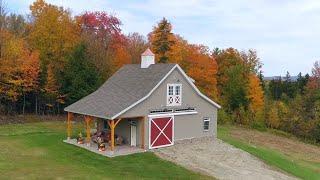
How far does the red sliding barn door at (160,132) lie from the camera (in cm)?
2958

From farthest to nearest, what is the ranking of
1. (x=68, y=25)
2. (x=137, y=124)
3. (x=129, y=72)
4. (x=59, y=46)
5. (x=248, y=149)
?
(x=68, y=25)
(x=59, y=46)
(x=129, y=72)
(x=248, y=149)
(x=137, y=124)

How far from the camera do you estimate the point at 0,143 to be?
102 feet

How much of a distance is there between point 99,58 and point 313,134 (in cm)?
3047

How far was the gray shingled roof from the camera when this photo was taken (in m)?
29.0

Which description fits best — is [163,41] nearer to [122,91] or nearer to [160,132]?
[122,91]

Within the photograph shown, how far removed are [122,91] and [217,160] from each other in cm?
882

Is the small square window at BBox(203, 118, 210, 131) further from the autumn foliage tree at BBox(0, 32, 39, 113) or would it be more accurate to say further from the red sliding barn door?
the autumn foliage tree at BBox(0, 32, 39, 113)

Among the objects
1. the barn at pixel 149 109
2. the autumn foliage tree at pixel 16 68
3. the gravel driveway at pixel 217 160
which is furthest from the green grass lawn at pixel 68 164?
the autumn foliage tree at pixel 16 68

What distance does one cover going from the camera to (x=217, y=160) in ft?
90.8

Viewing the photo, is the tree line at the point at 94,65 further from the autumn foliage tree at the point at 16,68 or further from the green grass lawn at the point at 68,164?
the green grass lawn at the point at 68,164

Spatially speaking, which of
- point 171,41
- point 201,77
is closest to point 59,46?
point 171,41

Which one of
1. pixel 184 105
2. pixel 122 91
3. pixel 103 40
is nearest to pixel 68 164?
pixel 122 91

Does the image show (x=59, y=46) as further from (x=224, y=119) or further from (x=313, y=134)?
(x=313, y=134)

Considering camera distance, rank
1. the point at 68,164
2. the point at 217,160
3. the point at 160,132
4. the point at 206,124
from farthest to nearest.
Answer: the point at 206,124 → the point at 160,132 → the point at 217,160 → the point at 68,164
